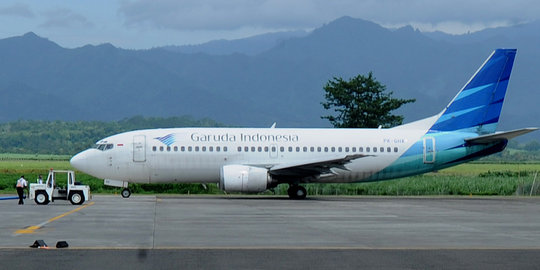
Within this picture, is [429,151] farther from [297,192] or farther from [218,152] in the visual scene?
[218,152]

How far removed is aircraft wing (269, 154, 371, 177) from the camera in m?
42.3

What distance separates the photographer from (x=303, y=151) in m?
44.8

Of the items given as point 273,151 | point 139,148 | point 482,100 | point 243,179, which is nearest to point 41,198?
point 139,148

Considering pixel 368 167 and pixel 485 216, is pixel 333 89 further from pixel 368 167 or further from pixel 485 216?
pixel 485 216

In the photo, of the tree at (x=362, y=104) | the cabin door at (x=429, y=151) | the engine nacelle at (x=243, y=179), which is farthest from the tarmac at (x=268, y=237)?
the tree at (x=362, y=104)

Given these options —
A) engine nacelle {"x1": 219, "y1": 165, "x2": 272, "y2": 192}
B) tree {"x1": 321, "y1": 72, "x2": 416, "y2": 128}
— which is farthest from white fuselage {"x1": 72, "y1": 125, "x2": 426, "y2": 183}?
tree {"x1": 321, "y1": 72, "x2": 416, "y2": 128}

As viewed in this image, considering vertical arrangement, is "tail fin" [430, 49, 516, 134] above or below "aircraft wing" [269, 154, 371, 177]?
above

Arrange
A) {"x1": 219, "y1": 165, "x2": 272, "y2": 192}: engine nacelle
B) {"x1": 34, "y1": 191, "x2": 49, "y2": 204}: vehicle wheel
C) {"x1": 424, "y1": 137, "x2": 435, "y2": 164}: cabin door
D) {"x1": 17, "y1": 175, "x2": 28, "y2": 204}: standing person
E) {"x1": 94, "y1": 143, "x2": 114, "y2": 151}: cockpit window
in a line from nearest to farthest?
{"x1": 34, "y1": 191, "x2": 49, "y2": 204}: vehicle wheel
{"x1": 17, "y1": 175, "x2": 28, "y2": 204}: standing person
{"x1": 219, "y1": 165, "x2": 272, "y2": 192}: engine nacelle
{"x1": 94, "y1": 143, "x2": 114, "y2": 151}: cockpit window
{"x1": 424, "y1": 137, "x2": 435, "y2": 164}: cabin door

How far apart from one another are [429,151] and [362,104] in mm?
31748

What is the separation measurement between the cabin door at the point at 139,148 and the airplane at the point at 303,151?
0.16ft

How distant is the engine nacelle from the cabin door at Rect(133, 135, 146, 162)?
4002 millimetres

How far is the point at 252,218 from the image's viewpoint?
29.1 metres

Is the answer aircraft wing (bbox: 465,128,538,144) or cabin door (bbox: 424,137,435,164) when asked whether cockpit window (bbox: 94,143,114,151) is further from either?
aircraft wing (bbox: 465,128,538,144)

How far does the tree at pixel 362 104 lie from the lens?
76.2 m
